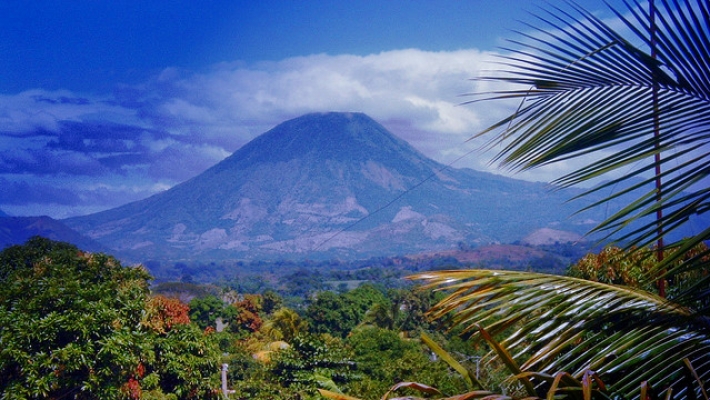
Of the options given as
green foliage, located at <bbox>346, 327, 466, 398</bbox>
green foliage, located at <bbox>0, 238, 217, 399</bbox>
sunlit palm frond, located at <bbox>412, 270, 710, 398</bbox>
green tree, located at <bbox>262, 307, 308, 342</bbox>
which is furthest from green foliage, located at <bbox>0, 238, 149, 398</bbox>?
green tree, located at <bbox>262, 307, 308, 342</bbox>

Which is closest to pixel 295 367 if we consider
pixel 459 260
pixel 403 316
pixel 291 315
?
pixel 291 315

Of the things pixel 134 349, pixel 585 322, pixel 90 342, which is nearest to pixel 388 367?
pixel 134 349

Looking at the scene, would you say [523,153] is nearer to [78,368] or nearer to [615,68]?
[615,68]

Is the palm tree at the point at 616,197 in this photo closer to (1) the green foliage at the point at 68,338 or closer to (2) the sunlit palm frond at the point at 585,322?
(2) the sunlit palm frond at the point at 585,322

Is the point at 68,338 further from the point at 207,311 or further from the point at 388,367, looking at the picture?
the point at 207,311

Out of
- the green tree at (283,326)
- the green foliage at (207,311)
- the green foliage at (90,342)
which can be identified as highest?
the green foliage at (90,342)

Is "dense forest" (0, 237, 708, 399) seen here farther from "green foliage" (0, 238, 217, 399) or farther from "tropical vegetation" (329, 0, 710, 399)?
"tropical vegetation" (329, 0, 710, 399)

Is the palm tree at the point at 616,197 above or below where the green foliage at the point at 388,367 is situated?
above

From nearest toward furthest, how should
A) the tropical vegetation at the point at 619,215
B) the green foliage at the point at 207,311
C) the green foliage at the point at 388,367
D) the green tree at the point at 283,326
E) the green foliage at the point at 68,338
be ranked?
1. the tropical vegetation at the point at 619,215
2. the green foliage at the point at 68,338
3. the green foliage at the point at 388,367
4. the green tree at the point at 283,326
5. the green foliage at the point at 207,311

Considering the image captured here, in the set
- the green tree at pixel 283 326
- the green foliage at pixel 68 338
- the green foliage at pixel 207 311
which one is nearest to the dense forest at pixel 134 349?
the green foliage at pixel 68 338
